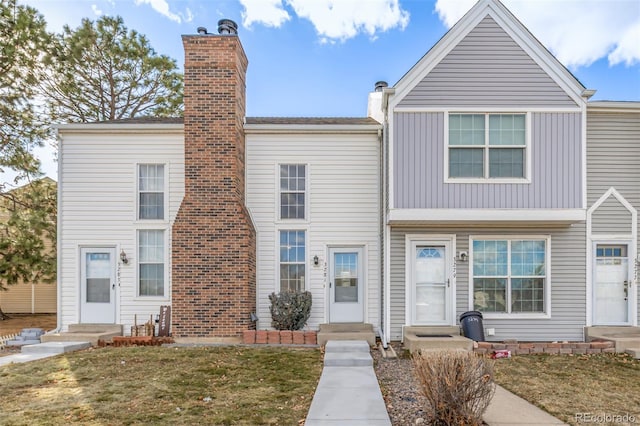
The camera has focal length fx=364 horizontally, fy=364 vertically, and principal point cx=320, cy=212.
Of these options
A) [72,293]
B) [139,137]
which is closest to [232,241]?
[139,137]

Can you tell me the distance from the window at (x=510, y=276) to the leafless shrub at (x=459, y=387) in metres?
4.98

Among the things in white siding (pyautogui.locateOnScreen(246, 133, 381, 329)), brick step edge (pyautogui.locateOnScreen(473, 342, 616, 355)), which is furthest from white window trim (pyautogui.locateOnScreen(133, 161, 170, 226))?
brick step edge (pyautogui.locateOnScreen(473, 342, 616, 355))

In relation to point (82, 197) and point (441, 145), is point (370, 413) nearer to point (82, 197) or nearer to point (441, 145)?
point (441, 145)

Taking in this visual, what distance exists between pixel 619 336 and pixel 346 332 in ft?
20.1

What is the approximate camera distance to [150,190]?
927 cm

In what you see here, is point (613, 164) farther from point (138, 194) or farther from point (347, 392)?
point (138, 194)

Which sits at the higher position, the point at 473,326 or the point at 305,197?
the point at 305,197

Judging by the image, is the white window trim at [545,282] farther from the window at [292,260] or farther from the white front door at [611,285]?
the window at [292,260]

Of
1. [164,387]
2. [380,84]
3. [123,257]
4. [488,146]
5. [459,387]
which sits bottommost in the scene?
[164,387]

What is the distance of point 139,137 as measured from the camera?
362 inches

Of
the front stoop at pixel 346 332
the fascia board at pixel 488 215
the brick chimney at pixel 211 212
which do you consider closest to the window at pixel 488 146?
the fascia board at pixel 488 215

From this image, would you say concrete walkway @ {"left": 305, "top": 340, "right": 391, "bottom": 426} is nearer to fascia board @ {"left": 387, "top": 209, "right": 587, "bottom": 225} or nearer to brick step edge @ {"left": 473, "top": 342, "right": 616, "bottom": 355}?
brick step edge @ {"left": 473, "top": 342, "right": 616, "bottom": 355}

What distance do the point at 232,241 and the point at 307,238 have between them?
1881 millimetres

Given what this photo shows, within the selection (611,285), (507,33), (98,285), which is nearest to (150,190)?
(98,285)
